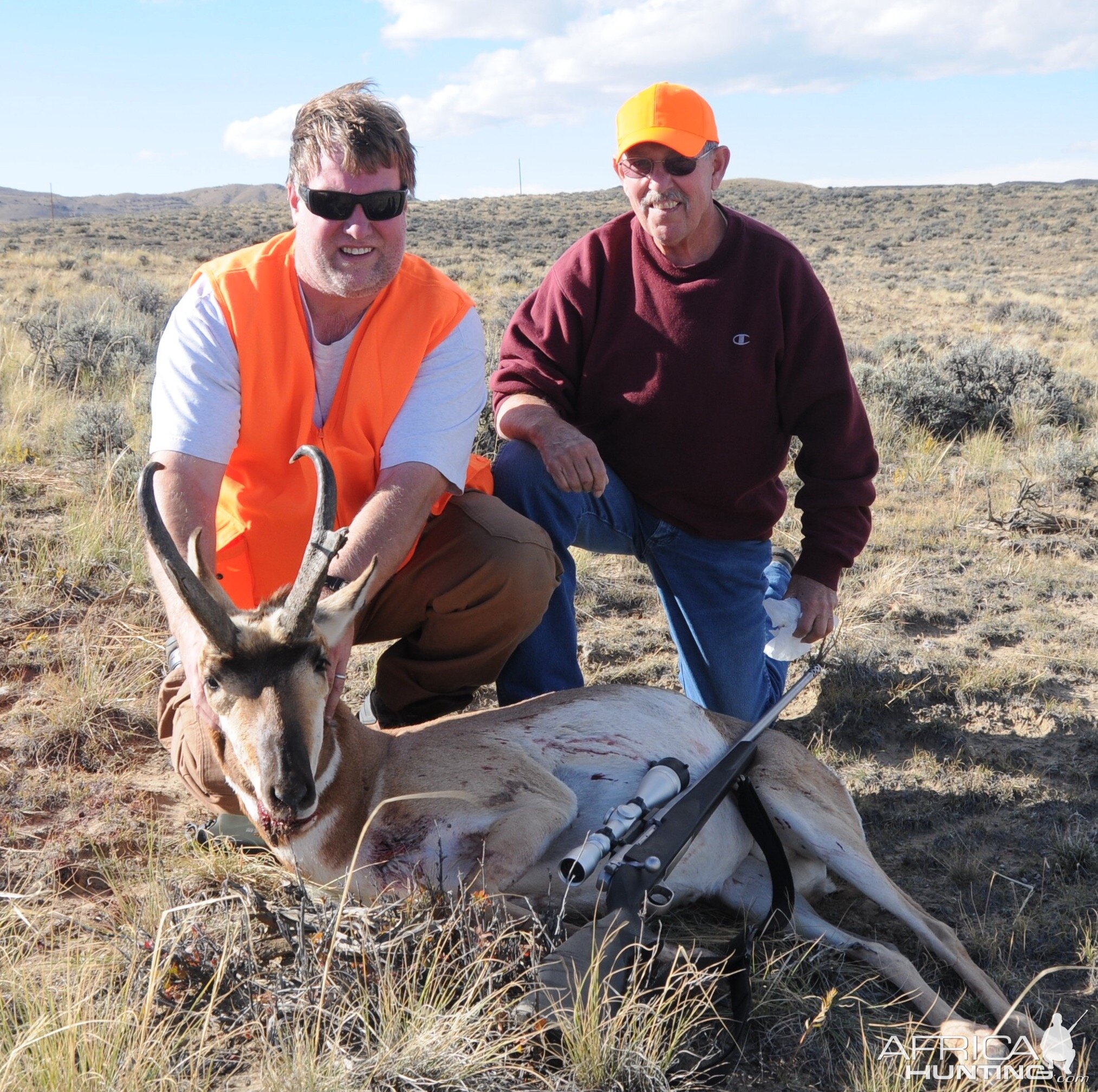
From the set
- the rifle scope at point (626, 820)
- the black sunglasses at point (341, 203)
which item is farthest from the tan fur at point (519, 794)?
the black sunglasses at point (341, 203)

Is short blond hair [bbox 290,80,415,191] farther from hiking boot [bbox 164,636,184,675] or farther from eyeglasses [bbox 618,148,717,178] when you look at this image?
hiking boot [bbox 164,636,184,675]

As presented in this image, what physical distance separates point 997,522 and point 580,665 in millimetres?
3882

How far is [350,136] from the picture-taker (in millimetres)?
4188

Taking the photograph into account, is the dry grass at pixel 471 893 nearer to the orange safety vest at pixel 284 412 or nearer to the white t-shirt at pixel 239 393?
the orange safety vest at pixel 284 412

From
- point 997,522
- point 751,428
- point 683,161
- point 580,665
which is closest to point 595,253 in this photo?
point 683,161

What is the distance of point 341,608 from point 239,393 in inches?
53.2

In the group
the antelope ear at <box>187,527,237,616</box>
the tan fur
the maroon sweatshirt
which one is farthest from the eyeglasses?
the antelope ear at <box>187,527,237,616</box>

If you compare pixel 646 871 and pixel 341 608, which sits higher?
pixel 341 608

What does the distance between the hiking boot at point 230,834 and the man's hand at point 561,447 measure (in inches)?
77.2

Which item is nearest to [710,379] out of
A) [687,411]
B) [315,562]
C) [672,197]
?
[687,411]

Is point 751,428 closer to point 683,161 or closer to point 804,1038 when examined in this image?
point 683,161

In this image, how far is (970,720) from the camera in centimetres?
534

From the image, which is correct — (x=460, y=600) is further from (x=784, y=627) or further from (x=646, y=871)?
(x=646, y=871)

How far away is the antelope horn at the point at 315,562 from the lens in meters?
3.11
